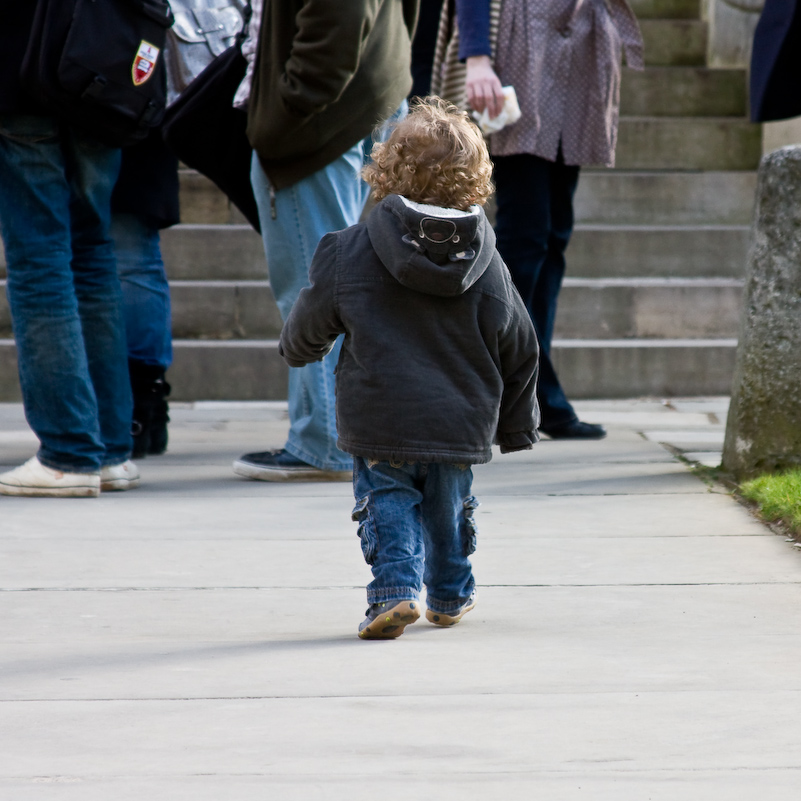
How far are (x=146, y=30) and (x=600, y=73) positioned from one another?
184 centimetres

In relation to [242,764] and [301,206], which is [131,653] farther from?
[301,206]

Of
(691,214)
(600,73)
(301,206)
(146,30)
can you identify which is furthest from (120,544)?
(691,214)

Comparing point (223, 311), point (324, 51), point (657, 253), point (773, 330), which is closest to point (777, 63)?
point (773, 330)

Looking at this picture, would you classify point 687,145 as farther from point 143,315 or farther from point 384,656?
point 384,656

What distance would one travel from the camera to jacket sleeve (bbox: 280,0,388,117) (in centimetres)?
382

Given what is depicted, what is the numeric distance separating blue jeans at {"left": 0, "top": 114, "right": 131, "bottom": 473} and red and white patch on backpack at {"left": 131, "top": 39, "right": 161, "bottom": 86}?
25 centimetres

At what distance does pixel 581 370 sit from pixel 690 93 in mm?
2763

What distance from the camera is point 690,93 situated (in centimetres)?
834

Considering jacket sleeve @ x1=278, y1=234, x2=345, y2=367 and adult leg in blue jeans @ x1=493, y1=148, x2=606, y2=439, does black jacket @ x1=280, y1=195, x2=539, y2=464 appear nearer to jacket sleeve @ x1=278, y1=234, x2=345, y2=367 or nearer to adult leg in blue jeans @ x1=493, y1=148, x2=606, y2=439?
jacket sleeve @ x1=278, y1=234, x2=345, y2=367

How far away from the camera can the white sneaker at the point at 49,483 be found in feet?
13.2

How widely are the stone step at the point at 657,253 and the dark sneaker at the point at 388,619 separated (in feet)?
15.5

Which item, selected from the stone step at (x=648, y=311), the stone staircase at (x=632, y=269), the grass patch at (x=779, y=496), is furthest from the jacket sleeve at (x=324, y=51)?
the stone step at (x=648, y=311)

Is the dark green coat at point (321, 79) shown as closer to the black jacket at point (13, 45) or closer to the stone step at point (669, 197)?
the black jacket at point (13, 45)

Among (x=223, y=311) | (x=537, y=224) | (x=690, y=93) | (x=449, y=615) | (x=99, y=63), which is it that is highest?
(x=690, y=93)
